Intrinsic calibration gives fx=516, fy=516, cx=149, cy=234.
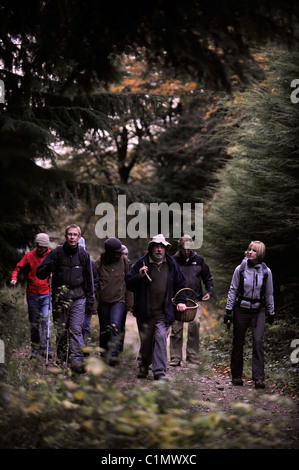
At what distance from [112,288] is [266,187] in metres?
4.53

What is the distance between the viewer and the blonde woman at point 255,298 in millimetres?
8297

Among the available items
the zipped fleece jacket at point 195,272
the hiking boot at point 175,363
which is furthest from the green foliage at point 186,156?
the hiking boot at point 175,363

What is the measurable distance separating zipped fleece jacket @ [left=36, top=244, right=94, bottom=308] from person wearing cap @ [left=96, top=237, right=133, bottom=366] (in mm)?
1032

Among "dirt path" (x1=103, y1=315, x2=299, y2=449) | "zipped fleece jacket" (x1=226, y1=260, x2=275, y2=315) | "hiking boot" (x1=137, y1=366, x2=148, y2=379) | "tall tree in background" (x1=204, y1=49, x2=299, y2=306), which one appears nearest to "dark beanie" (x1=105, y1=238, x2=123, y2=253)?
"dirt path" (x1=103, y1=315, x2=299, y2=449)

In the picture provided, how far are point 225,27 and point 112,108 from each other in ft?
27.0

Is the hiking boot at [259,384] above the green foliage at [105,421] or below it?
below

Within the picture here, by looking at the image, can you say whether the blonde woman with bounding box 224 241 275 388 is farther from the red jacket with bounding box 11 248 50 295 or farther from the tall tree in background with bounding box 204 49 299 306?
the red jacket with bounding box 11 248 50 295

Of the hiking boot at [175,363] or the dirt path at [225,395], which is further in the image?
the hiking boot at [175,363]

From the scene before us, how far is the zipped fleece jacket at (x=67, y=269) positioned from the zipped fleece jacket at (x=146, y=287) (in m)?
0.71

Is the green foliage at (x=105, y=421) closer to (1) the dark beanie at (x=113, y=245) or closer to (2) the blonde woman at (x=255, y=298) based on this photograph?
(2) the blonde woman at (x=255, y=298)

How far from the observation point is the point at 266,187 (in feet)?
38.0

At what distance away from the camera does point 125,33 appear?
4789 millimetres

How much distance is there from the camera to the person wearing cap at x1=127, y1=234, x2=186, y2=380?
8094mm

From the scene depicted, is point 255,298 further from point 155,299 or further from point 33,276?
point 33,276
